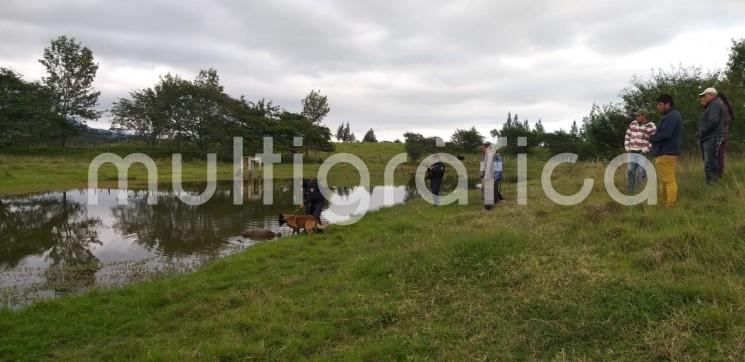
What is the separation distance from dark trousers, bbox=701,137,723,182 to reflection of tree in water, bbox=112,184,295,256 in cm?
1104

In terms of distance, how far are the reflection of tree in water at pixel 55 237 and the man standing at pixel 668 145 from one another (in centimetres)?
1094

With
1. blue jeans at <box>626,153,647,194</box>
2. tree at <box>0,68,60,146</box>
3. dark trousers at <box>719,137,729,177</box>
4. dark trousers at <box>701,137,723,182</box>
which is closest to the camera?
dark trousers at <box>701,137,723,182</box>

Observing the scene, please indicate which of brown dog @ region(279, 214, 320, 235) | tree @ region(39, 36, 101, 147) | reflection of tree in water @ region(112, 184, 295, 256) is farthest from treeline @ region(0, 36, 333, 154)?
brown dog @ region(279, 214, 320, 235)


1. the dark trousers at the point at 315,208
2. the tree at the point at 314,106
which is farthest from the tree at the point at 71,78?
the dark trousers at the point at 315,208

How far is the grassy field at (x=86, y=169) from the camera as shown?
26.9 metres

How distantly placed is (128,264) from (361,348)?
777cm

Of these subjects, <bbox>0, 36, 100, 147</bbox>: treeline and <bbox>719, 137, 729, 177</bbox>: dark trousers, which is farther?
<bbox>0, 36, 100, 147</bbox>: treeline

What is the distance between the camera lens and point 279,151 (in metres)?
52.8

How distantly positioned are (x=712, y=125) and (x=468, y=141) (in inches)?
2167

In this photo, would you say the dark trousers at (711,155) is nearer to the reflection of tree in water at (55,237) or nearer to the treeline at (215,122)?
the reflection of tree in water at (55,237)

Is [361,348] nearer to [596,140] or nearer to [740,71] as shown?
[740,71]

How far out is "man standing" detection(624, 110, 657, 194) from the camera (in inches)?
390

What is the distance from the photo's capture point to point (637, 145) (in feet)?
33.1

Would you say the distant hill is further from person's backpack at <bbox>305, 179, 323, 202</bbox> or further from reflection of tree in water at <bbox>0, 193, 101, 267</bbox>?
person's backpack at <bbox>305, 179, 323, 202</bbox>
